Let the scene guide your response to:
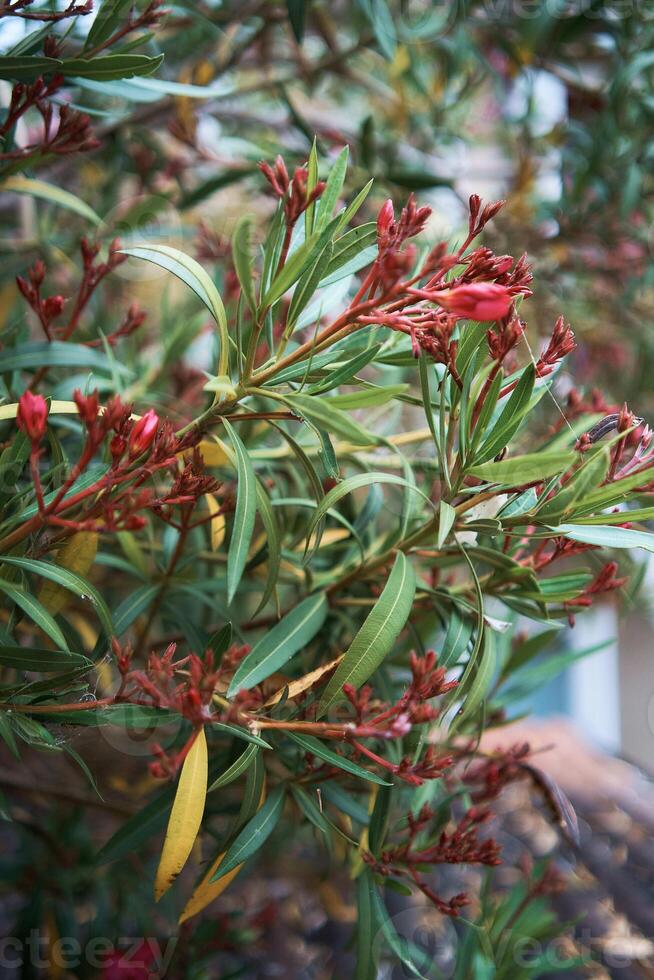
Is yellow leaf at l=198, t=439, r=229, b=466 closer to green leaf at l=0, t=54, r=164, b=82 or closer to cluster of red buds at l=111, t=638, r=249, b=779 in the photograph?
cluster of red buds at l=111, t=638, r=249, b=779

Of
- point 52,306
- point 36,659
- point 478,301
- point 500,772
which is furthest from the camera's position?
point 500,772

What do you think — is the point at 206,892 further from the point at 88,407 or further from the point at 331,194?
the point at 331,194

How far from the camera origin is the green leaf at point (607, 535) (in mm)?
486

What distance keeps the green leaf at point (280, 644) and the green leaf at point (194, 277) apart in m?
0.19

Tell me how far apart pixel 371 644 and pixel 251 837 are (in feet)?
0.54

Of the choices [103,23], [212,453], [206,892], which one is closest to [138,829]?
[206,892]

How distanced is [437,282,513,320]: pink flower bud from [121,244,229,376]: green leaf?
16 centimetres

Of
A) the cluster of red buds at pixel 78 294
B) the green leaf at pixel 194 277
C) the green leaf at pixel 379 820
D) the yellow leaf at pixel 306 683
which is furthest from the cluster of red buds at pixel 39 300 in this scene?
the green leaf at pixel 379 820

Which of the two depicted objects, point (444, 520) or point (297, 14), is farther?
point (297, 14)

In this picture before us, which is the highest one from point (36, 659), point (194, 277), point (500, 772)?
point (194, 277)

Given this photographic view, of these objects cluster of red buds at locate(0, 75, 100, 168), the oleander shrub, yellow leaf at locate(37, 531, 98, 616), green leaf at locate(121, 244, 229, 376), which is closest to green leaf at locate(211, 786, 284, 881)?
the oleander shrub

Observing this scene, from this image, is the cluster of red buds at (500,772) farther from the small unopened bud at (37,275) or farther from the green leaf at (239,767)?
the small unopened bud at (37,275)

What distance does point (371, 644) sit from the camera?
1.63 feet

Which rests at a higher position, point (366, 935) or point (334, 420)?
point (334, 420)
